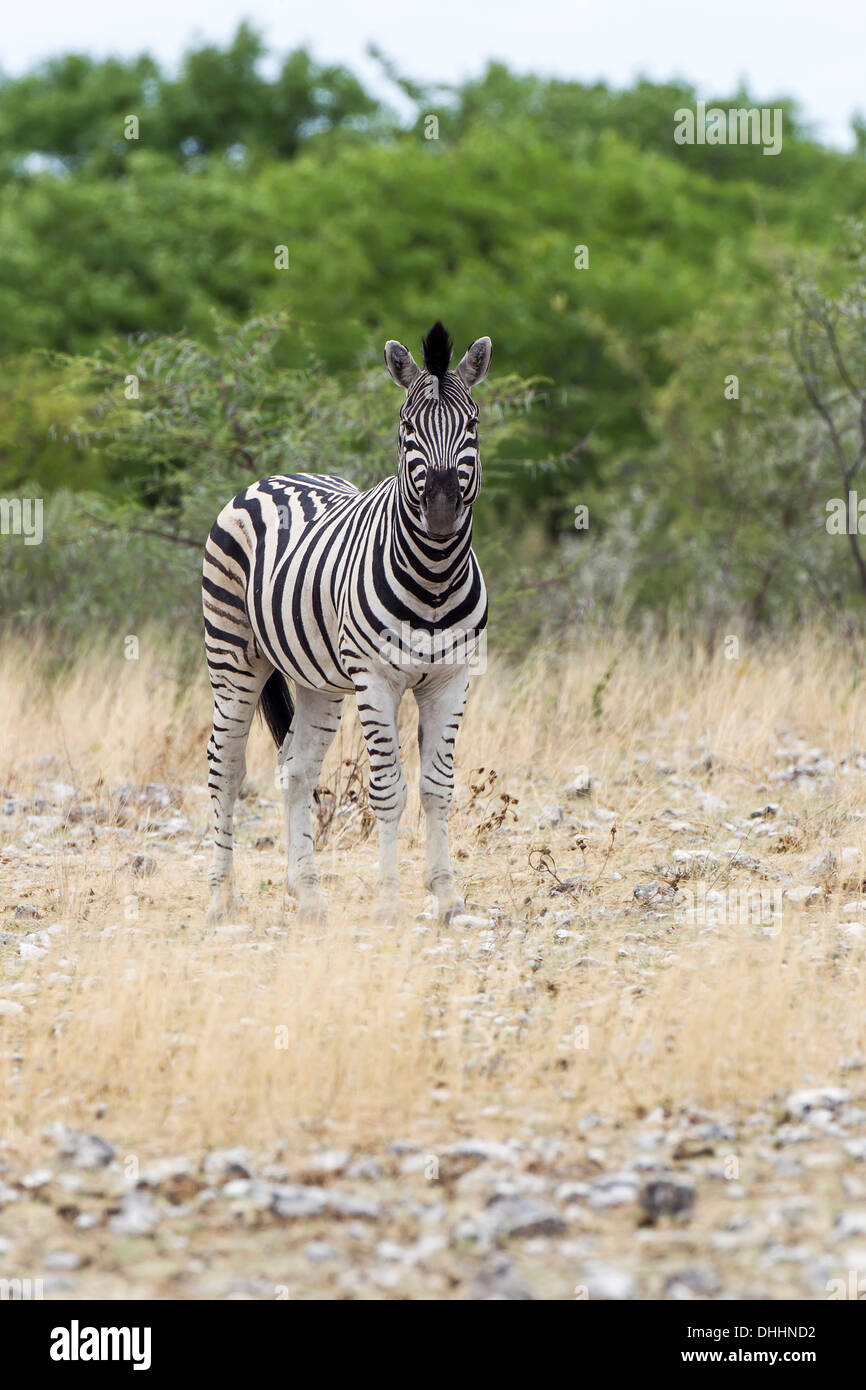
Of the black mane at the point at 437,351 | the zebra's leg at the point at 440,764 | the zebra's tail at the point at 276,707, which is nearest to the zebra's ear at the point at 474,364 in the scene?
the black mane at the point at 437,351

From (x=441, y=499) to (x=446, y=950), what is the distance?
1.87m

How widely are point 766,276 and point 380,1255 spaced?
2153cm

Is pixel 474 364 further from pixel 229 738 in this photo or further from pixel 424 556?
pixel 229 738

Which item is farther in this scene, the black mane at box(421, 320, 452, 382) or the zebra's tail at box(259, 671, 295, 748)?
the zebra's tail at box(259, 671, 295, 748)

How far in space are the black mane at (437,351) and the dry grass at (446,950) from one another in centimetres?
239

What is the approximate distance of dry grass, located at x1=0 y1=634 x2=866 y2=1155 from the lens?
4.72m

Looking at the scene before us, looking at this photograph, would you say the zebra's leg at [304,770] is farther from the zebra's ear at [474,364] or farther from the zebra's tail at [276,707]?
the zebra's ear at [474,364]

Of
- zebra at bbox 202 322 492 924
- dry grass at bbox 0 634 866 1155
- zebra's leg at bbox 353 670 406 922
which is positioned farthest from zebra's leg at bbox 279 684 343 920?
zebra's leg at bbox 353 670 406 922

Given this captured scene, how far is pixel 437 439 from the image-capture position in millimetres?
6125

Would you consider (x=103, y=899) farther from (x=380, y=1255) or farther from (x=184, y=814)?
(x=380, y=1255)

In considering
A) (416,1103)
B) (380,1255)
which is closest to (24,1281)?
(380,1255)

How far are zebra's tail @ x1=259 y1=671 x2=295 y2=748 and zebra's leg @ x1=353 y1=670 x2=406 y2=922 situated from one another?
38.3 inches

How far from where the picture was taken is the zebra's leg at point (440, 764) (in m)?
6.70

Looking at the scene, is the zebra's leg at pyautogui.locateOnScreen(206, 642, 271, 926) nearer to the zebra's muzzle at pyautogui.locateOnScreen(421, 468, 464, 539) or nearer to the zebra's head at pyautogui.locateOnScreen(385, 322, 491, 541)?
the zebra's head at pyautogui.locateOnScreen(385, 322, 491, 541)
